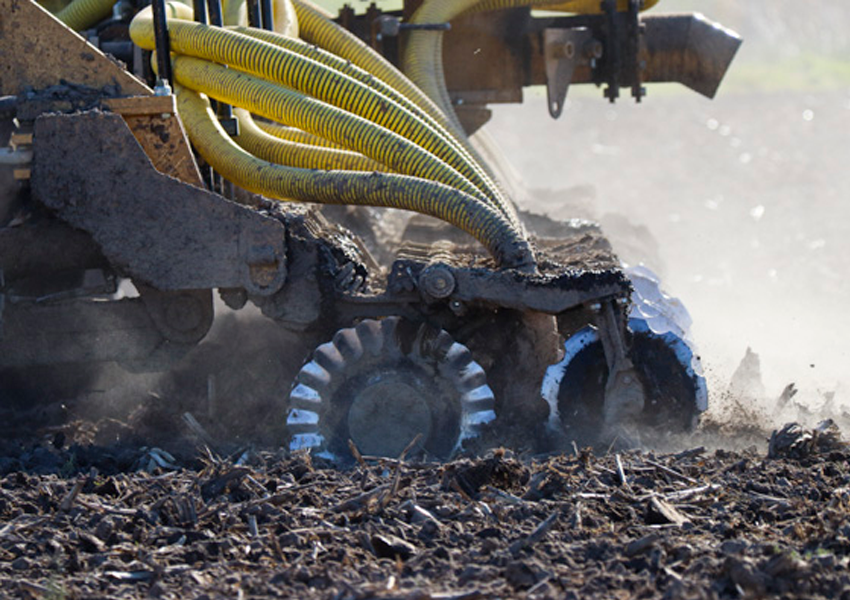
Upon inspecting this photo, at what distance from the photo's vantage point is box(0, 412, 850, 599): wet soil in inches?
193

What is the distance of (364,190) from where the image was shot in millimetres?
8289

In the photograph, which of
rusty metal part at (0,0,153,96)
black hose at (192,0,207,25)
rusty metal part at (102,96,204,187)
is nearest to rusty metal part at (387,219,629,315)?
rusty metal part at (102,96,204,187)

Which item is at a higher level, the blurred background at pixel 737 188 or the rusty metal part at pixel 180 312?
the blurred background at pixel 737 188

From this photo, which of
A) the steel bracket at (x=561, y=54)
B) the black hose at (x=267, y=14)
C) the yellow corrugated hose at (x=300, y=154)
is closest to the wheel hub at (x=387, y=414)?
the yellow corrugated hose at (x=300, y=154)

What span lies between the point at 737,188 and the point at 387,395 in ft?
51.6

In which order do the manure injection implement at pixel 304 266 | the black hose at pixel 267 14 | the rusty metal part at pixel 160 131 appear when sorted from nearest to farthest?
1. the manure injection implement at pixel 304 266
2. the rusty metal part at pixel 160 131
3. the black hose at pixel 267 14

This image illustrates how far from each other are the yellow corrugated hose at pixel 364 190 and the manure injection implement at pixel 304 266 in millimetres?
12

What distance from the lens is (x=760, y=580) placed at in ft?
15.8

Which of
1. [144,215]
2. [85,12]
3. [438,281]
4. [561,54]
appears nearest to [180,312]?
[144,215]

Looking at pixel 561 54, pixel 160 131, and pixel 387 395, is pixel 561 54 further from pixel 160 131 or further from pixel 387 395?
pixel 387 395

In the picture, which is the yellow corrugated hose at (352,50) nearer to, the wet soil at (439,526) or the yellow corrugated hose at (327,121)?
the yellow corrugated hose at (327,121)

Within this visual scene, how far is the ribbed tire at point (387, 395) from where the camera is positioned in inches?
300

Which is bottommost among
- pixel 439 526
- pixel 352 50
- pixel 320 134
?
pixel 439 526

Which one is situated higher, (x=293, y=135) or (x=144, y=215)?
(x=293, y=135)
